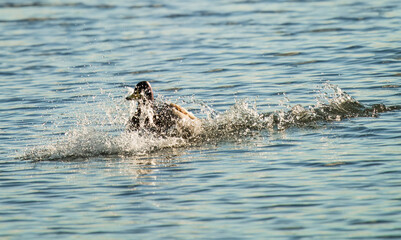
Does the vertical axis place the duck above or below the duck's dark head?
below

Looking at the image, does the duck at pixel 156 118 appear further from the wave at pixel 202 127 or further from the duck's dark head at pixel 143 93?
the wave at pixel 202 127

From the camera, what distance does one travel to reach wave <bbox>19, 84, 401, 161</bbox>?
11.9 m

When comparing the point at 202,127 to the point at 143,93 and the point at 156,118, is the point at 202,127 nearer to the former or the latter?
the point at 156,118

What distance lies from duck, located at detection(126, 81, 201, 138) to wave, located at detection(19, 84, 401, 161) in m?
0.10

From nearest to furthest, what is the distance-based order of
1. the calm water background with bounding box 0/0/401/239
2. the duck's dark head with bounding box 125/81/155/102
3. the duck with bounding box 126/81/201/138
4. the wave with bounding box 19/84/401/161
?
the calm water background with bounding box 0/0/401/239, the wave with bounding box 19/84/401/161, the duck with bounding box 126/81/201/138, the duck's dark head with bounding box 125/81/155/102

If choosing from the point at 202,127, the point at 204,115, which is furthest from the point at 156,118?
the point at 204,115

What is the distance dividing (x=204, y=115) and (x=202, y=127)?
147 centimetres

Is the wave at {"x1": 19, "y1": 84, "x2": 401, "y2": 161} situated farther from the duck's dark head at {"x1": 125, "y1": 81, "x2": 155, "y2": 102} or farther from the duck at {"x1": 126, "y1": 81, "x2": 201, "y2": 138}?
the duck's dark head at {"x1": 125, "y1": 81, "x2": 155, "y2": 102}

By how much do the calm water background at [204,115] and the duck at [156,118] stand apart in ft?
1.73

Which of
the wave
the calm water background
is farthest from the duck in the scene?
the calm water background

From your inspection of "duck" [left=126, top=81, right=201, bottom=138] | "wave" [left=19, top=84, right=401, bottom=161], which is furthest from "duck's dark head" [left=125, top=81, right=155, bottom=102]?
"wave" [left=19, top=84, right=401, bottom=161]

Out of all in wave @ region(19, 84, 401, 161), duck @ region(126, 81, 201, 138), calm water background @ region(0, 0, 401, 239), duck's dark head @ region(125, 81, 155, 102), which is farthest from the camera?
duck's dark head @ region(125, 81, 155, 102)

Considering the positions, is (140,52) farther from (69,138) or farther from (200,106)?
(69,138)

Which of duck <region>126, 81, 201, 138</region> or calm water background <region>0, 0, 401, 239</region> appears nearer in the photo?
calm water background <region>0, 0, 401, 239</region>
